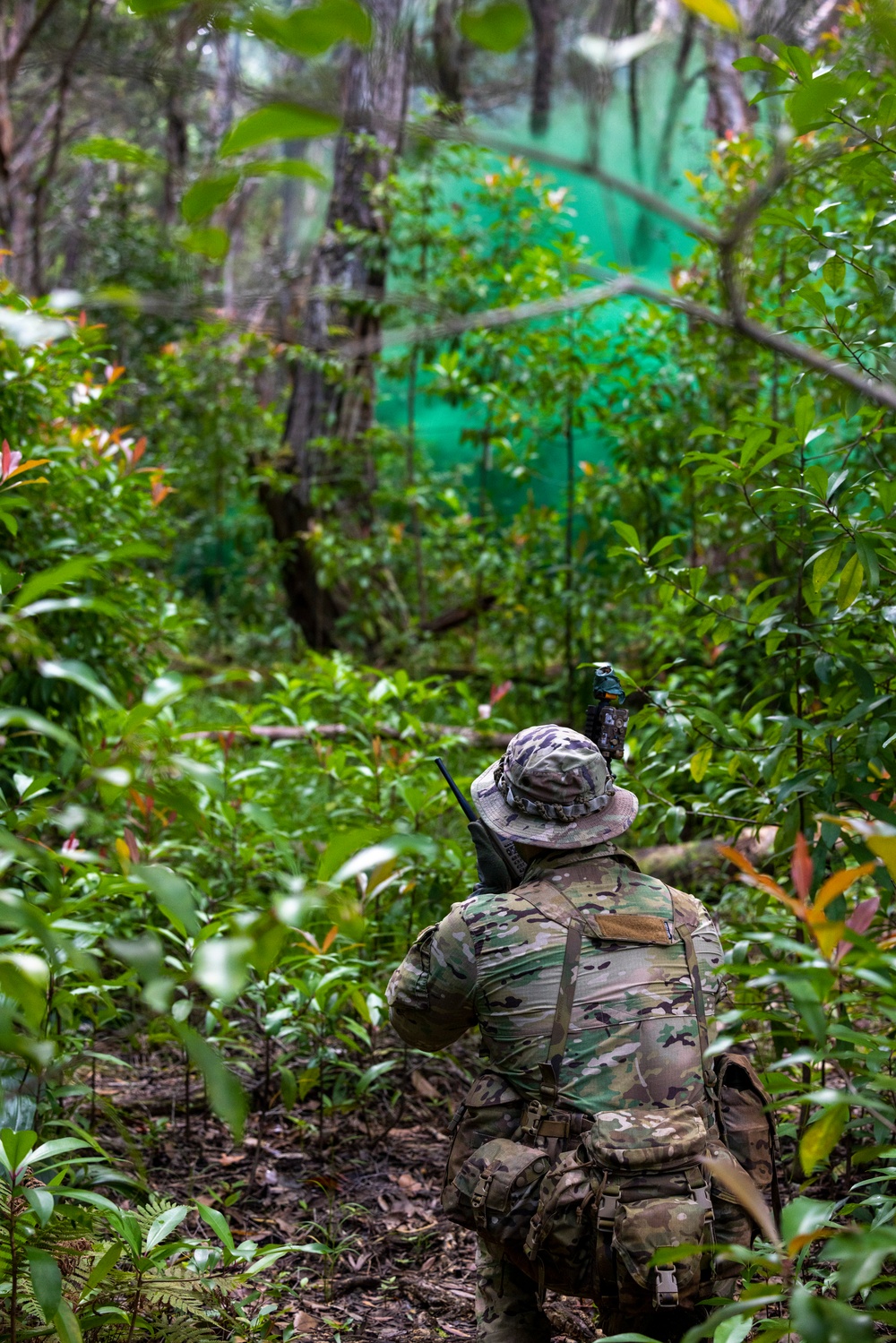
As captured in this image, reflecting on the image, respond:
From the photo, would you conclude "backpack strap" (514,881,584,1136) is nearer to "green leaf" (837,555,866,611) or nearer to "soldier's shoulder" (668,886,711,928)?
"soldier's shoulder" (668,886,711,928)

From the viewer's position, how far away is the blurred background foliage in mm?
1076

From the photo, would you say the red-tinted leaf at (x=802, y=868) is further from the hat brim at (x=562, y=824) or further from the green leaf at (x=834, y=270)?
the green leaf at (x=834, y=270)

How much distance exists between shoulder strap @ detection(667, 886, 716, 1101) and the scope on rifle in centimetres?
44

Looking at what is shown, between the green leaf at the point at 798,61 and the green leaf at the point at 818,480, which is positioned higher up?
the green leaf at the point at 798,61

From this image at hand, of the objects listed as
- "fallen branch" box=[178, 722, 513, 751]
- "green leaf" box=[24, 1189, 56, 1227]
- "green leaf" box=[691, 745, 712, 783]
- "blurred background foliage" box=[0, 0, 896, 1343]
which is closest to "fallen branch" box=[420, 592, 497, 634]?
"blurred background foliage" box=[0, 0, 896, 1343]

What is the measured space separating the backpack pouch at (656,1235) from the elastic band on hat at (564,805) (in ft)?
2.42

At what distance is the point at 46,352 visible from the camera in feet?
11.6

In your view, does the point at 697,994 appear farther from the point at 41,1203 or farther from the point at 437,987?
the point at 41,1203

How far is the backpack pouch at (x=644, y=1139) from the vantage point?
2018mm

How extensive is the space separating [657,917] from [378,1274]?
1.20 meters

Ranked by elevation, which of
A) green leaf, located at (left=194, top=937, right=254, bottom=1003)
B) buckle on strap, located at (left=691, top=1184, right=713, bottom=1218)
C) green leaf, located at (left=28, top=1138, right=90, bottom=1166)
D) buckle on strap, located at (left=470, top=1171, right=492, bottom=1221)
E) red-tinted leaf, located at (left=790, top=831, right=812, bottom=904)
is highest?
green leaf, located at (left=194, top=937, right=254, bottom=1003)

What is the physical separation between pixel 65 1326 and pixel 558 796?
1.27 metres

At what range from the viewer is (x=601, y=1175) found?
207 centimetres

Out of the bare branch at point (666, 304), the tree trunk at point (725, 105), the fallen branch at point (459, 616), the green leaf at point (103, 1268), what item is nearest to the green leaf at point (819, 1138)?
the bare branch at point (666, 304)
